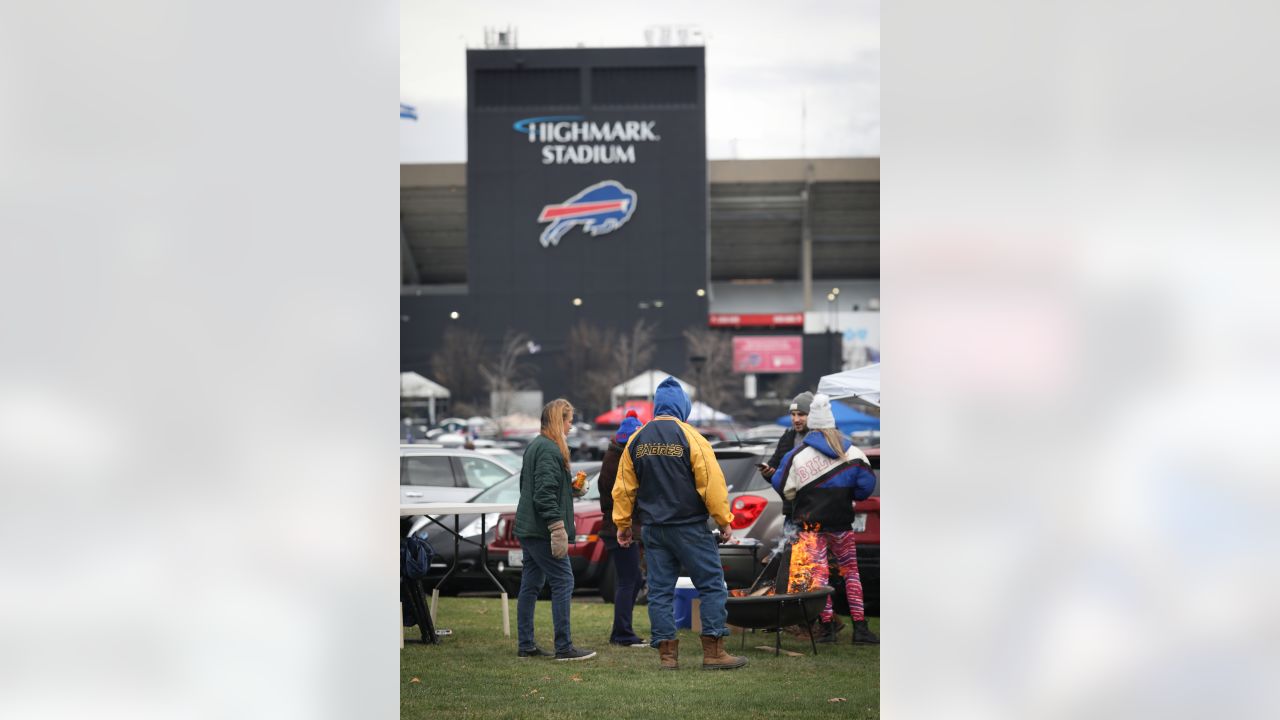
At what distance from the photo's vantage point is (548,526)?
813 cm

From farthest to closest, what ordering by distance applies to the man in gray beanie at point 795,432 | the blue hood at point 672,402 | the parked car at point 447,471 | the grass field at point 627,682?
the parked car at point 447,471 → the man in gray beanie at point 795,432 → the blue hood at point 672,402 → the grass field at point 627,682

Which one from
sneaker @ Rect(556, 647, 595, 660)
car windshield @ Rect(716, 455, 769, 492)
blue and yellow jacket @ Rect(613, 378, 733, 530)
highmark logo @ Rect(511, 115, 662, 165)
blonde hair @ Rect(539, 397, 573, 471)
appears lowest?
sneaker @ Rect(556, 647, 595, 660)

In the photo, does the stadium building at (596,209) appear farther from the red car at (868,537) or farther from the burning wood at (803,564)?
the burning wood at (803,564)

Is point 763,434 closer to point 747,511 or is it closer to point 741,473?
point 741,473

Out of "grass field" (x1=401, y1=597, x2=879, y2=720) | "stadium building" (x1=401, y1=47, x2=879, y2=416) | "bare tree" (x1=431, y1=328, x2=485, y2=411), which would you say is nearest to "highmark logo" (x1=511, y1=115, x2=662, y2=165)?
"stadium building" (x1=401, y1=47, x2=879, y2=416)

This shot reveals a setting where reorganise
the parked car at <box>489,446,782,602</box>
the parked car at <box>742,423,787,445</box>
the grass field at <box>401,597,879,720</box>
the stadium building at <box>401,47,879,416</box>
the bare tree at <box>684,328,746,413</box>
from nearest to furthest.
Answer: the grass field at <box>401,597,879,720</box>
the parked car at <box>489,446,782,602</box>
the parked car at <box>742,423,787,445</box>
the bare tree at <box>684,328,746,413</box>
the stadium building at <box>401,47,879,416</box>

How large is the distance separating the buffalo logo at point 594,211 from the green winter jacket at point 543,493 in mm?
59483

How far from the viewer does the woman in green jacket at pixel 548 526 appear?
8109mm

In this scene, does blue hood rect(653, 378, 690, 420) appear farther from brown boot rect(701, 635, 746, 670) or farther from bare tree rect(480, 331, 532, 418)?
bare tree rect(480, 331, 532, 418)

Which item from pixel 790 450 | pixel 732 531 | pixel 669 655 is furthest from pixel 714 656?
pixel 732 531

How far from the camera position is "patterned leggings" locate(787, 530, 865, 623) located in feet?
28.3

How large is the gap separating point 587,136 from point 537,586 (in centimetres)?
6001
